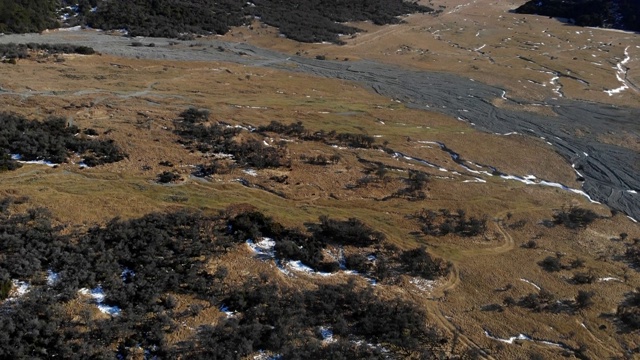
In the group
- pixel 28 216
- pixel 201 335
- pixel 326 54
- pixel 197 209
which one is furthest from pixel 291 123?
pixel 326 54

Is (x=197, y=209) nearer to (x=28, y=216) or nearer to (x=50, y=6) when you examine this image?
(x=28, y=216)

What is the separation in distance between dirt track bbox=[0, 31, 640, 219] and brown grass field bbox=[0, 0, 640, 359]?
185cm

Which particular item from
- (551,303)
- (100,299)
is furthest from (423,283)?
(100,299)

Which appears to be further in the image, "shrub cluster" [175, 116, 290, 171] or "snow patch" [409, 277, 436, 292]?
"shrub cluster" [175, 116, 290, 171]

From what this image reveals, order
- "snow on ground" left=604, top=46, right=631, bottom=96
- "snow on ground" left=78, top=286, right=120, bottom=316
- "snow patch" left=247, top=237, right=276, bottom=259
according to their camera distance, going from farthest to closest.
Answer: "snow on ground" left=604, top=46, right=631, bottom=96, "snow patch" left=247, top=237, right=276, bottom=259, "snow on ground" left=78, top=286, right=120, bottom=316

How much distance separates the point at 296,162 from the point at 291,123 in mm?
6474

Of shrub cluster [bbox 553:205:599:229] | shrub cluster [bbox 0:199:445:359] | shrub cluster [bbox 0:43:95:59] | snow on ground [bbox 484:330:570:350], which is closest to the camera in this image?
shrub cluster [bbox 0:199:445:359]

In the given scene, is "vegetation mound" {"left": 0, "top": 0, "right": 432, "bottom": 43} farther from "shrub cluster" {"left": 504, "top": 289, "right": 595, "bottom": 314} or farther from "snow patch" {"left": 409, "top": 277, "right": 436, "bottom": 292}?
"shrub cluster" {"left": 504, "top": 289, "right": 595, "bottom": 314}

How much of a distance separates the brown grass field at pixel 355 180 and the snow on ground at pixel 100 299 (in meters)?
2.70

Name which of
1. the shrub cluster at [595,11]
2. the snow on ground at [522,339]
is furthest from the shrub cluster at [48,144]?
the shrub cluster at [595,11]

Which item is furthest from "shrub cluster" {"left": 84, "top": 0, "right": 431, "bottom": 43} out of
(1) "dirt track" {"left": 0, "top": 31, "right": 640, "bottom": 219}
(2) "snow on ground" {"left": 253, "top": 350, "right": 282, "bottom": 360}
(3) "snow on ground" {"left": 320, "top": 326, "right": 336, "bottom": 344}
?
(2) "snow on ground" {"left": 253, "top": 350, "right": 282, "bottom": 360}

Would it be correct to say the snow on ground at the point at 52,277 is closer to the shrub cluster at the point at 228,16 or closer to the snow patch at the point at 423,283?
the snow patch at the point at 423,283

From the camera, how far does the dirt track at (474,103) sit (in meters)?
32.0

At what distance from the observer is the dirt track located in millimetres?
31953
